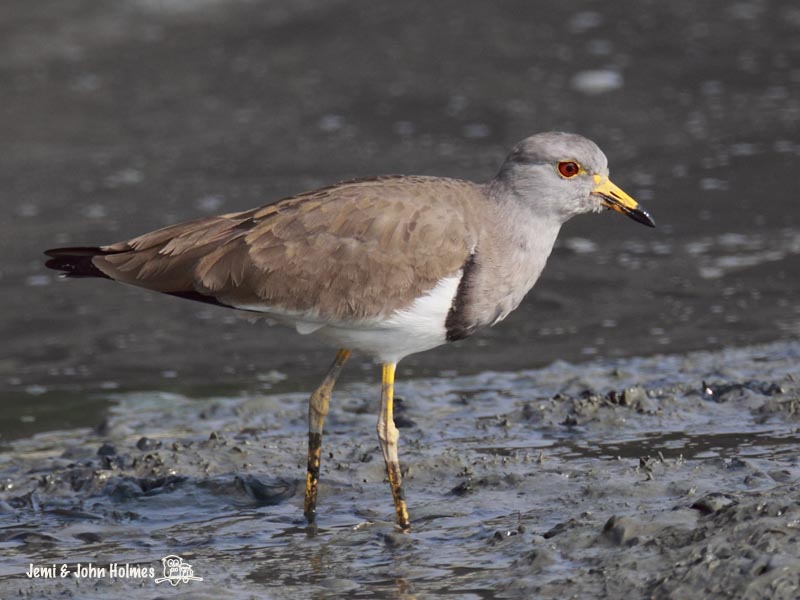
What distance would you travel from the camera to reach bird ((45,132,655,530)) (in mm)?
5652

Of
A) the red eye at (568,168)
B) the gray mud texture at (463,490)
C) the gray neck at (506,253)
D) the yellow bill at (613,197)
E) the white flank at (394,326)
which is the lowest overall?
the gray mud texture at (463,490)

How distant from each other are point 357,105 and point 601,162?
8.01 m

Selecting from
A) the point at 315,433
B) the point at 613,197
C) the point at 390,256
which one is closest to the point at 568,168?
the point at 613,197

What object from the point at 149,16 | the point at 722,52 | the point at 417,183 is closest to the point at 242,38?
the point at 149,16

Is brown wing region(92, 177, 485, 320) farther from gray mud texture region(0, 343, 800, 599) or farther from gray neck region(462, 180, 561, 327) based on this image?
gray mud texture region(0, 343, 800, 599)

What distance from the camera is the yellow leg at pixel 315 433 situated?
6059 mm

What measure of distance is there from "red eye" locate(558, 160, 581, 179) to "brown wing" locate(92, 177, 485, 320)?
39 cm

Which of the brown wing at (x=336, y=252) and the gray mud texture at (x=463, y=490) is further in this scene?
the brown wing at (x=336, y=252)

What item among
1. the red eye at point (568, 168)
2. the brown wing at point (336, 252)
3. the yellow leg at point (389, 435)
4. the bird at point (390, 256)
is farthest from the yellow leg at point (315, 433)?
the red eye at point (568, 168)

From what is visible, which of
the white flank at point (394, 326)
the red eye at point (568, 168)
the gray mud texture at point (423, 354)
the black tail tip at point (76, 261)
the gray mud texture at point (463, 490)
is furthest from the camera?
the black tail tip at point (76, 261)

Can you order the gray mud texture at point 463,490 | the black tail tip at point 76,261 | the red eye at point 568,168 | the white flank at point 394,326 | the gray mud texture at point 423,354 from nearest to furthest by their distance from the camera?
the gray mud texture at point 463,490 → the gray mud texture at point 423,354 → the white flank at point 394,326 → the red eye at point 568,168 → the black tail tip at point 76,261

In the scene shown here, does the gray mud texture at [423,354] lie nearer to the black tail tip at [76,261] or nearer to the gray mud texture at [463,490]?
the gray mud texture at [463,490]

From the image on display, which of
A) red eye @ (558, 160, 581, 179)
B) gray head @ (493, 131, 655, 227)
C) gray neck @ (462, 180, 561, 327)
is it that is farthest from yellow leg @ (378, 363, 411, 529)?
red eye @ (558, 160, 581, 179)

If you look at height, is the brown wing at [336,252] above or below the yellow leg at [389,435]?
above
